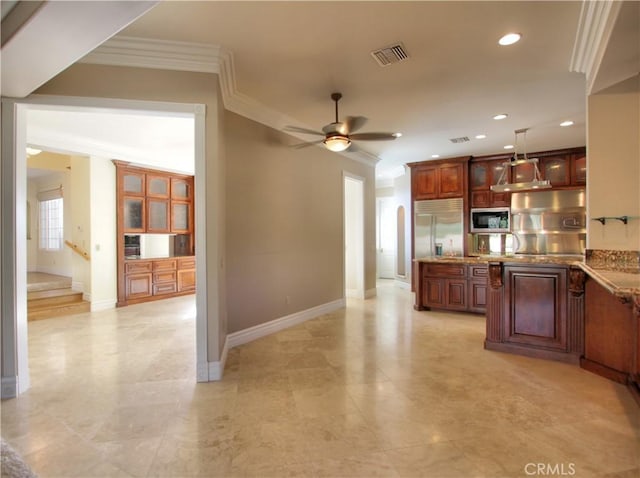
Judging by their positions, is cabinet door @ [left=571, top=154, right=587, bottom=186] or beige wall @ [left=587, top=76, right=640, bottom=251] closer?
beige wall @ [left=587, top=76, right=640, bottom=251]

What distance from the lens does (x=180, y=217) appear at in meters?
7.38

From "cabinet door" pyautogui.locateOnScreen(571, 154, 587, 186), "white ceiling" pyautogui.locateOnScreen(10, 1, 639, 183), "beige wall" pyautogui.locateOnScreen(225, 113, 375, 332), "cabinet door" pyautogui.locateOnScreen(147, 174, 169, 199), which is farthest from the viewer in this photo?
"cabinet door" pyautogui.locateOnScreen(147, 174, 169, 199)

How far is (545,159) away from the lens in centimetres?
630

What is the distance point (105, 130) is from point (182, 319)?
308cm

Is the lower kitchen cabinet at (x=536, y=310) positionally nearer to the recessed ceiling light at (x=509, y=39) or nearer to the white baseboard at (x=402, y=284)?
the recessed ceiling light at (x=509, y=39)

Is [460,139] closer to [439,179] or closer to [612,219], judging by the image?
[439,179]

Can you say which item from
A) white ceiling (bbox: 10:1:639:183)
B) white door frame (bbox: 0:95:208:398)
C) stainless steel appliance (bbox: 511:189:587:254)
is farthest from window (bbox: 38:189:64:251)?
stainless steel appliance (bbox: 511:189:587:254)

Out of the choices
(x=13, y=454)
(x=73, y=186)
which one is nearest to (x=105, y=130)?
(x=73, y=186)

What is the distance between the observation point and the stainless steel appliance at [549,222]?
6031 millimetres

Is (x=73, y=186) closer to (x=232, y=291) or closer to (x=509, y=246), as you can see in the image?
(x=232, y=291)

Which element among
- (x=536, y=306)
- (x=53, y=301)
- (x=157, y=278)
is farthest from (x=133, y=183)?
(x=536, y=306)

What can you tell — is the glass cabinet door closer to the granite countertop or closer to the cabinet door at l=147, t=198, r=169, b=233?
the cabinet door at l=147, t=198, r=169, b=233

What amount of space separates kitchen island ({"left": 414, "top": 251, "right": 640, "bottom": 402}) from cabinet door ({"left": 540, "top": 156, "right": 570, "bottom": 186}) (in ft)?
11.3

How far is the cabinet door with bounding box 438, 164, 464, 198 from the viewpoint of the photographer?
671 centimetres
